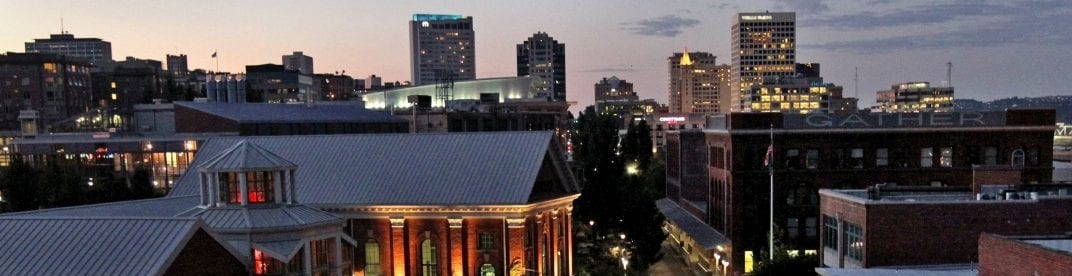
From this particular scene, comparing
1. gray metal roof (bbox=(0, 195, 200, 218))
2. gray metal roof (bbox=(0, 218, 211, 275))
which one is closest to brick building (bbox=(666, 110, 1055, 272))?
gray metal roof (bbox=(0, 195, 200, 218))

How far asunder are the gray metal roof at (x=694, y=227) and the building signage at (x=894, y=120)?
12332mm

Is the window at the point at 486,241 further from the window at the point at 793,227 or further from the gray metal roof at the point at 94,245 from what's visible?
the window at the point at 793,227

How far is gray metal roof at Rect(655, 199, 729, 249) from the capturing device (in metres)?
71.8

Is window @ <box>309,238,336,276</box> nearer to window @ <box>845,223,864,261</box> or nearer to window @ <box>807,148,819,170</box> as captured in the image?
window @ <box>845,223,864,261</box>

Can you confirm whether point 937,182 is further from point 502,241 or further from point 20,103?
point 20,103

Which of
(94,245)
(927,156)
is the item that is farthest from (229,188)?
(927,156)

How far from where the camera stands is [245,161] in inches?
1660

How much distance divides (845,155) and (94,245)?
5776 cm

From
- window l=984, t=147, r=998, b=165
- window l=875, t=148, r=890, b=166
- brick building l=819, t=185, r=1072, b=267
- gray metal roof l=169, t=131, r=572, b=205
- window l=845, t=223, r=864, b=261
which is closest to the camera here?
brick building l=819, t=185, r=1072, b=267

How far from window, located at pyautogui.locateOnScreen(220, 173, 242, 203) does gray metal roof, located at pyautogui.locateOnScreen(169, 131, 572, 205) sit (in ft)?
34.7

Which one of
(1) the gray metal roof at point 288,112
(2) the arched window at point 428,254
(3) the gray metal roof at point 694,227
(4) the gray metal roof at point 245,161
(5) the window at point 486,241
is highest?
(1) the gray metal roof at point 288,112

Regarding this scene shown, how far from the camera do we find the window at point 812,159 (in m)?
68.4

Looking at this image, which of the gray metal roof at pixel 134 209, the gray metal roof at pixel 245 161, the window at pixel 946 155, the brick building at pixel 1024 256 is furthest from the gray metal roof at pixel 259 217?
the window at pixel 946 155

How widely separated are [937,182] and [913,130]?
16.6 ft
